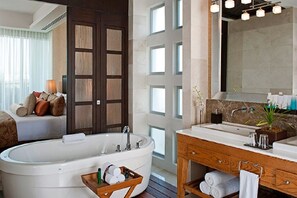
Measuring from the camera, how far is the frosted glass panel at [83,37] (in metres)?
3.96

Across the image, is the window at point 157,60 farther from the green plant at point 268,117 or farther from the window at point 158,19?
the green plant at point 268,117

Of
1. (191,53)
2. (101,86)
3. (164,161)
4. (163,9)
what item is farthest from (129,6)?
(164,161)

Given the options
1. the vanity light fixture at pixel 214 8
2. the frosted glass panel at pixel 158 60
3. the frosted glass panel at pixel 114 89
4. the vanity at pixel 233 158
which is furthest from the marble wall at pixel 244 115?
the frosted glass panel at pixel 114 89

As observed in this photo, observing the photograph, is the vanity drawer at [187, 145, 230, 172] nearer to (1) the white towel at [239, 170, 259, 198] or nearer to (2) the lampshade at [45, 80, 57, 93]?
(1) the white towel at [239, 170, 259, 198]

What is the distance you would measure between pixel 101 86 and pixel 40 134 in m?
1.33

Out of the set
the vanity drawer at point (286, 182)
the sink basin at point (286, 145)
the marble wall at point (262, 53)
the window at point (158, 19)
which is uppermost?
the window at point (158, 19)

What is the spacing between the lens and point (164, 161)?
4.12 meters

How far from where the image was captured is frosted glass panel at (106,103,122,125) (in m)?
4.34

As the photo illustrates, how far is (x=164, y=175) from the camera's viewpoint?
388cm

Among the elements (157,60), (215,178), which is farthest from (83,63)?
(215,178)

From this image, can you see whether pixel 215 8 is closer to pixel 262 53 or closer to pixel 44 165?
pixel 262 53

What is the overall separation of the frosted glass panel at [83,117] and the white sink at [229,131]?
1.99m

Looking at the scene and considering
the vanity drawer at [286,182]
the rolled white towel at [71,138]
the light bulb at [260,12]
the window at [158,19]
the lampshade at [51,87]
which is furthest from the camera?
the lampshade at [51,87]

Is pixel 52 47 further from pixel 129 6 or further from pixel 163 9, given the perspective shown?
pixel 163 9
